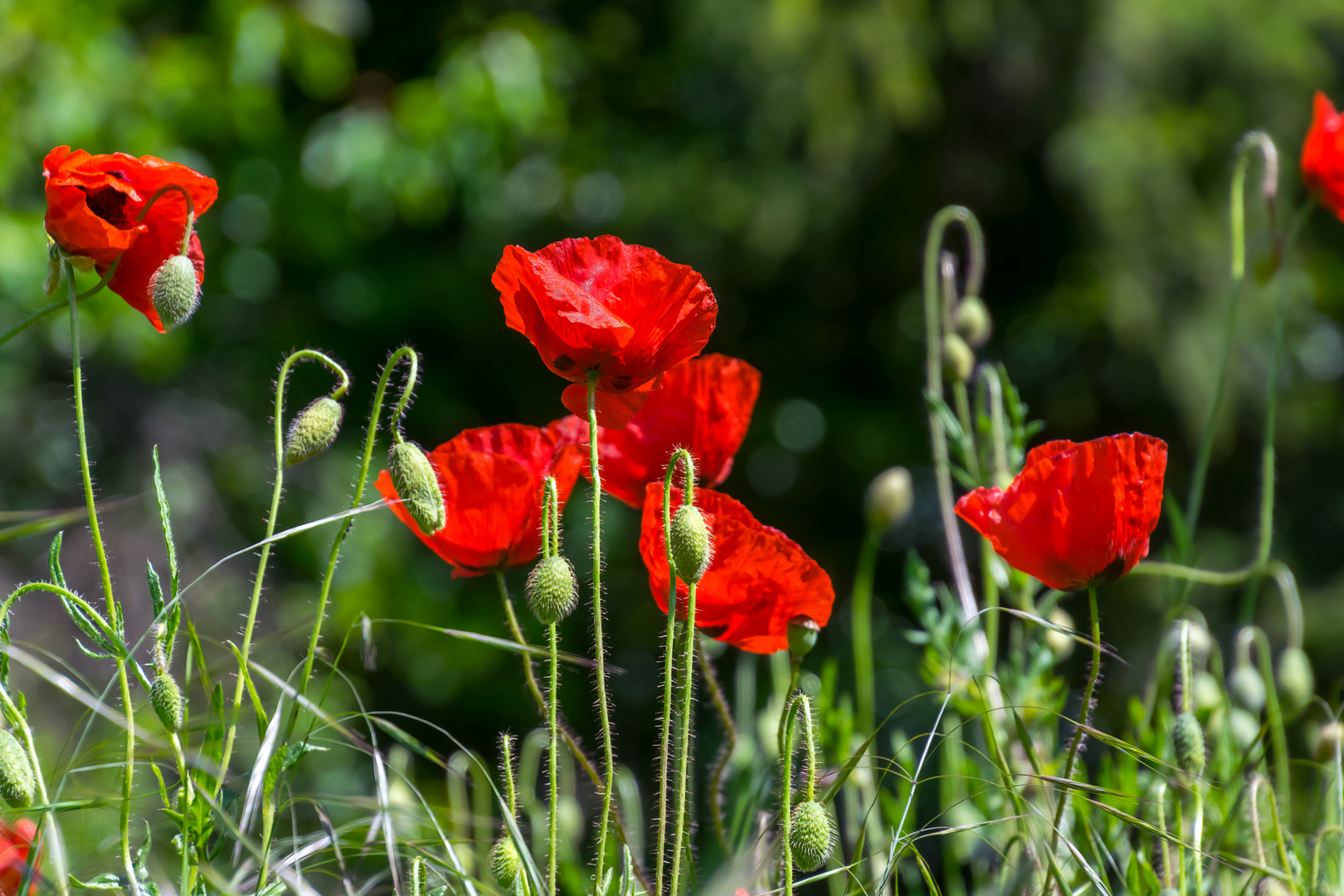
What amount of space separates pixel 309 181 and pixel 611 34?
4.25 ft

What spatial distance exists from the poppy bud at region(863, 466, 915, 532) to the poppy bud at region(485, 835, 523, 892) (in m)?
0.46

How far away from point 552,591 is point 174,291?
0.75 feet

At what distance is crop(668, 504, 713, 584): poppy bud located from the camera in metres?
0.46

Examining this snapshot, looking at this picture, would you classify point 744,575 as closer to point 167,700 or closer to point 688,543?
point 688,543

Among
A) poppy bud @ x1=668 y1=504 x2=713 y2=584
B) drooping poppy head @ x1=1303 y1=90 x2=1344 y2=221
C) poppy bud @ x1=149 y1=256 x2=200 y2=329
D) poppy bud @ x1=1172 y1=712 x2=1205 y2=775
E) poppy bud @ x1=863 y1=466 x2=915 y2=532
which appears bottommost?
poppy bud @ x1=863 y1=466 x2=915 y2=532

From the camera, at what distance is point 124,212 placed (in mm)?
602

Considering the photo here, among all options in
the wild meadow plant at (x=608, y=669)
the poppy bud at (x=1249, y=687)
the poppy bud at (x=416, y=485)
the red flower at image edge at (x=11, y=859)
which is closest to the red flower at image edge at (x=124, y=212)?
the wild meadow plant at (x=608, y=669)

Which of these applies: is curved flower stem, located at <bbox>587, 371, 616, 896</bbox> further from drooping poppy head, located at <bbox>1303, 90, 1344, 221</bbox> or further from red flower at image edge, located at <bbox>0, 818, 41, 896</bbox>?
drooping poppy head, located at <bbox>1303, 90, 1344, 221</bbox>

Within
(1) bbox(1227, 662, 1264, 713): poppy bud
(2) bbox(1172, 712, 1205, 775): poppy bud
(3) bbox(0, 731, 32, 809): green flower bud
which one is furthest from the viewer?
(1) bbox(1227, 662, 1264, 713): poppy bud

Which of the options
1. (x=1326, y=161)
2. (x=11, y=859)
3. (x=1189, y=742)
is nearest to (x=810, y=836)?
(x=1189, y=742)

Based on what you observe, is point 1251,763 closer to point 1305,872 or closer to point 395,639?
point 1305,872

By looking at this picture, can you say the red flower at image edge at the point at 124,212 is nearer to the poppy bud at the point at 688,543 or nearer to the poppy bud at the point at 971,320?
the poppy bud at the point at 688,543

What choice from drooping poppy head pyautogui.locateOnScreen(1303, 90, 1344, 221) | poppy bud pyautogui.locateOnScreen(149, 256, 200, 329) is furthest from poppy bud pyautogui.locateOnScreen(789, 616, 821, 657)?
drooping poppy head pyautogui.locateOnScreen(1303, 90, 1344, 221)

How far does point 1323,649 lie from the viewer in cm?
282
